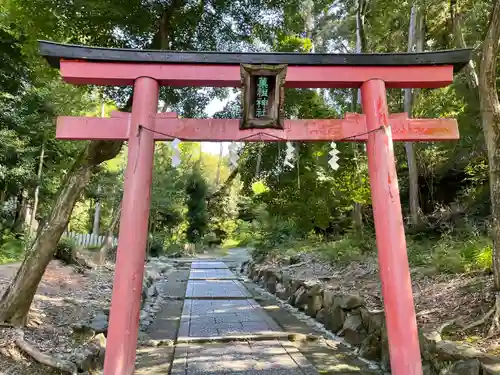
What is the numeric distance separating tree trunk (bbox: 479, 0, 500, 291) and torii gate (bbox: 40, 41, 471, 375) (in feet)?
3.89

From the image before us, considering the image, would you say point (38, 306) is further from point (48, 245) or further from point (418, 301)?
point (418, 301)

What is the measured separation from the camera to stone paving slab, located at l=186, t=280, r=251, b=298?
10.3 meters

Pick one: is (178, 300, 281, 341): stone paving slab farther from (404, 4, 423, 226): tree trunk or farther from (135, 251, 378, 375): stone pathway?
(404, 4, 423, 226): tree trunk

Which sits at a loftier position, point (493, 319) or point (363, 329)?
point (493, 319)

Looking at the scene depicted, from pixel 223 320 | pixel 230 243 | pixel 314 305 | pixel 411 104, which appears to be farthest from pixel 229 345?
pixel 230 243

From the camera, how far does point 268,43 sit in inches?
316

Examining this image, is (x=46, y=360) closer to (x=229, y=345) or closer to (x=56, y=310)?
(x=229, y=345)

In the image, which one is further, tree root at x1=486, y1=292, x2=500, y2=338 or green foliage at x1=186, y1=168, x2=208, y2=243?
green foliage at x1=186, y1=168, x2=208, y2=243

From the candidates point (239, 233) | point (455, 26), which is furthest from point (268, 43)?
point (239, 233)

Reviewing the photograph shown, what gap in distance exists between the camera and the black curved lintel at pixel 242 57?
3.88 metres

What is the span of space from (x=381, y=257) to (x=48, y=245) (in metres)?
4.33

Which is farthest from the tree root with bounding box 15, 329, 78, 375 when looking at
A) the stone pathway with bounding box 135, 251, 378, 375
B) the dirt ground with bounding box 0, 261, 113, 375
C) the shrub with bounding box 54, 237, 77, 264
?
the shrub with bounding box 54, 237, 77, 264

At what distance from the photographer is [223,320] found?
7.45m

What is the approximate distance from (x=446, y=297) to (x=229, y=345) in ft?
10.6
